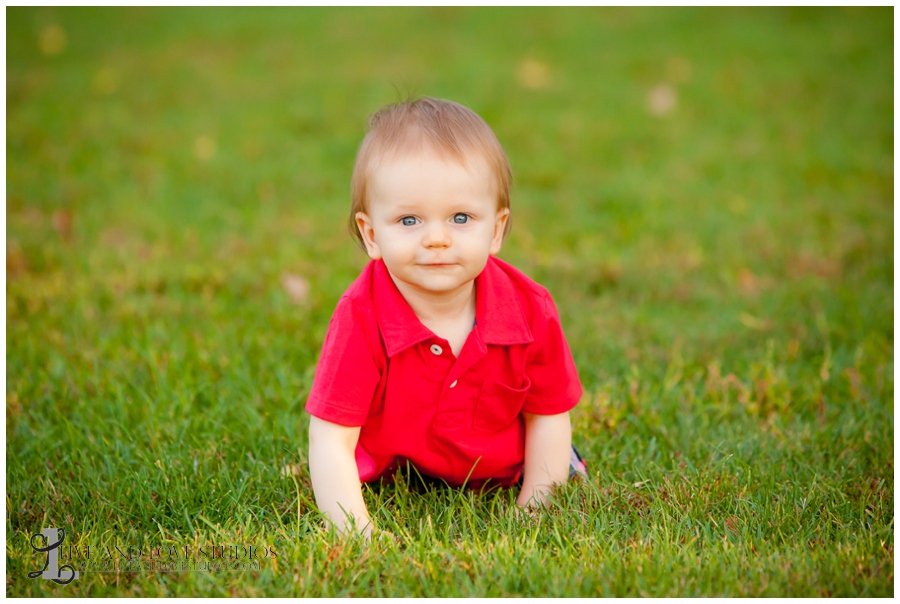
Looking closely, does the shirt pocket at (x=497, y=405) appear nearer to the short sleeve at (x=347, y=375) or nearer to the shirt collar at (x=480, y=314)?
the shirt collar at (x=480, y=314)

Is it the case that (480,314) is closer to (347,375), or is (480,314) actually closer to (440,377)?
(440,377)

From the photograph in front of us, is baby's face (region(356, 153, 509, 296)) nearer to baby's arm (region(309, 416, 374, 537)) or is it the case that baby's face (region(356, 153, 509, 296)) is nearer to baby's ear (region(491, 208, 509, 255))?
baby's ear (region(491, 208, 509, 255))

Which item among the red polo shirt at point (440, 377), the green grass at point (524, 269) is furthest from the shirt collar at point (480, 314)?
the green grass at point (524, 269)

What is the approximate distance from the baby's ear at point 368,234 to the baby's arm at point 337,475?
0.48 meters

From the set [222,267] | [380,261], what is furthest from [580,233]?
[380,261]

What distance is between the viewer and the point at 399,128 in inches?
83.8

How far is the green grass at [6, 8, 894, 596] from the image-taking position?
2.26 metres

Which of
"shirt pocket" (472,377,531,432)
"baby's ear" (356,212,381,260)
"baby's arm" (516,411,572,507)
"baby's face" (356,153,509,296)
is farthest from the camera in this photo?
"baby's arm" (516,411,572,507)

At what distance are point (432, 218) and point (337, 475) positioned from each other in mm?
756

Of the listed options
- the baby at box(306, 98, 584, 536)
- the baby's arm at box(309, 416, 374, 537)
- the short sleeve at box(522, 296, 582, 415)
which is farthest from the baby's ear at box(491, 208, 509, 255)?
the baby's arm at box(309, 416, 374, 537)

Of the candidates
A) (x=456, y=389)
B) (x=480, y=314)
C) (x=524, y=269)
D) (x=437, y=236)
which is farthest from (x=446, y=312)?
(x=524, y=269)

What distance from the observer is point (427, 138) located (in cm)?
209

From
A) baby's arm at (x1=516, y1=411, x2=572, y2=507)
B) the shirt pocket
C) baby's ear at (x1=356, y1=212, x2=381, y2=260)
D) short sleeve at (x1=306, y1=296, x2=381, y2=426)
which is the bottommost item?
baby's arm at (x1=516, y1=411, x2=572, y2=507)

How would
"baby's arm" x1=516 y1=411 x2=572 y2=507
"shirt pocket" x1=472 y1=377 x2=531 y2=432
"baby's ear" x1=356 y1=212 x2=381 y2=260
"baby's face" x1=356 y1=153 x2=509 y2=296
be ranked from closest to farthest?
"baby's face" x1=356 y1=153 x2=509 y2=296
"baby's ear" x1=356 y1=212 x2=381 y2=260
"shirt pocket" x1=472 y1=377 x2=531 y2=432
"baby's arm" x1=516 y1=411 x2=572 y2=507
